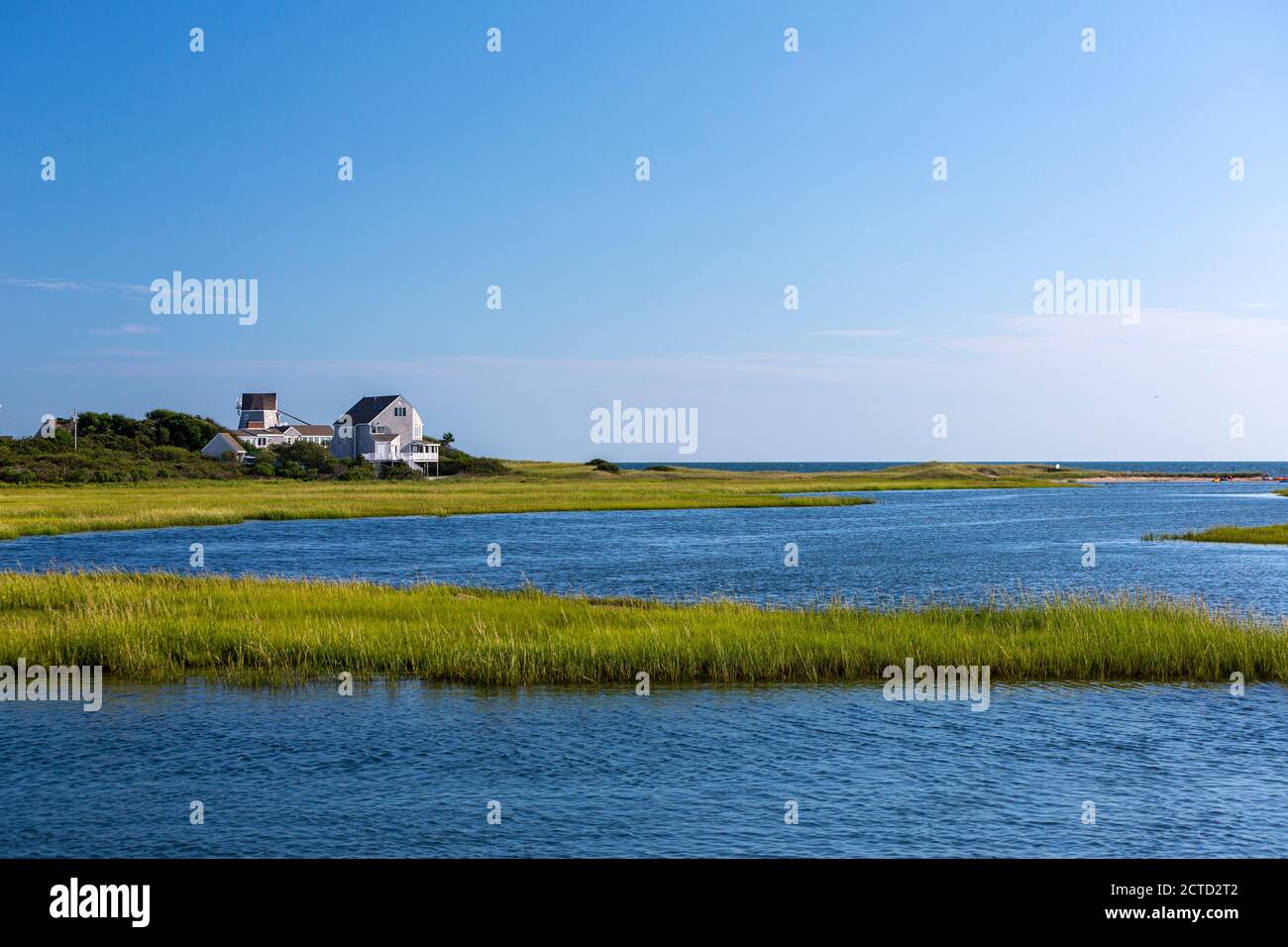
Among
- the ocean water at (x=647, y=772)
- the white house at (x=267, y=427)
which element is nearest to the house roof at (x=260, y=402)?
the white house at (x=267, y=427)

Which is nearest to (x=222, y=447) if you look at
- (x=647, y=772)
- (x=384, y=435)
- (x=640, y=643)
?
(x=384, y=435)

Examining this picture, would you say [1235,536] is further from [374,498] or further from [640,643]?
[374,498]

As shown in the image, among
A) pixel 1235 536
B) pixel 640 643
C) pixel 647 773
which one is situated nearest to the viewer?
pixel 647 773

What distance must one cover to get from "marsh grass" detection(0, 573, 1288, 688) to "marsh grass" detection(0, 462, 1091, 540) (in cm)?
4259

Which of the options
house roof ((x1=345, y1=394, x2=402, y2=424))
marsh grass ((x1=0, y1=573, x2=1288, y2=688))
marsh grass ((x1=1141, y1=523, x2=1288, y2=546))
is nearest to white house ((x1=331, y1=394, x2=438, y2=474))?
house roof ((x1=345, y1=394, x2=402, y2=424))

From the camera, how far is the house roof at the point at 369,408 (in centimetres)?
14925

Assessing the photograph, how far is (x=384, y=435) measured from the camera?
147750 mm

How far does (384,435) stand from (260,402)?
29.0 meters

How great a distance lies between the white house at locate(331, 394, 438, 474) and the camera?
148000 mm

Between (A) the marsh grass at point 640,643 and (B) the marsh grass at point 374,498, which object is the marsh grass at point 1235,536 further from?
(B) the marsh grass at point 374,498

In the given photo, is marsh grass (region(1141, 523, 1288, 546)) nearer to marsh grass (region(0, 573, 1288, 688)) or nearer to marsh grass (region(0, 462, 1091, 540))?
marsh grass (region(0, 573, 1288, 688))

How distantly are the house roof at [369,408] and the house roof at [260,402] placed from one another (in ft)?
55.0

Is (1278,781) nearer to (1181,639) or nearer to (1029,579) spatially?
(1181,639)
